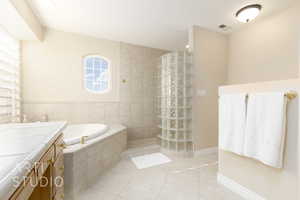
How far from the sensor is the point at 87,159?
1.50 meters

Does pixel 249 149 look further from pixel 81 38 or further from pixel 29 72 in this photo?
pixel 29 72

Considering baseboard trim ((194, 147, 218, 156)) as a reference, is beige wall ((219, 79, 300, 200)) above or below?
above

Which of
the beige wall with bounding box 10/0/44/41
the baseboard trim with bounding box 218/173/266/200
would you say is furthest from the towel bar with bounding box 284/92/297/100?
the beige wall with bounding box 10/0/44/41

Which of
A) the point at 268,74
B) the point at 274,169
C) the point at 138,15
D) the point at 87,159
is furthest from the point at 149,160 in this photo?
the point at 268,74

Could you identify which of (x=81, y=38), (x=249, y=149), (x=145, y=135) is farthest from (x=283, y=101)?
(x=81, y=38)

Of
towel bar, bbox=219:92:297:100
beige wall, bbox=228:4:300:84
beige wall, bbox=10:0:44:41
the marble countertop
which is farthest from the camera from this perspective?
beige wall, bbox=228:4:300:84

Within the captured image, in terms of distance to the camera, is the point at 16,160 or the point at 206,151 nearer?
the point at 16,160

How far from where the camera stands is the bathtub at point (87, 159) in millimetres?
1304

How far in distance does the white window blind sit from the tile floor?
1772mm

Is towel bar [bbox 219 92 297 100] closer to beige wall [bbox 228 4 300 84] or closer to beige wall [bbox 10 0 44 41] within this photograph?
beige wall [bbox 228 4 300 84]

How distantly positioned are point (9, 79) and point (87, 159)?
1.80 m

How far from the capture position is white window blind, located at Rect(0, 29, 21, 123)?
191 cm

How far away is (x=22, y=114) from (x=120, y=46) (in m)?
2.24

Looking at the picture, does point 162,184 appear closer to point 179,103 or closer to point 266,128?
point 266,128
